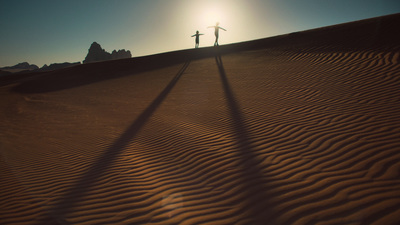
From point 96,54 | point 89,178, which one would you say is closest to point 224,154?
point 89,178

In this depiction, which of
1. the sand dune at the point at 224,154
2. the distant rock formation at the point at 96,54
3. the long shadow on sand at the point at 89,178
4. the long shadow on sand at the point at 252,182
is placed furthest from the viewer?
the distant rock formation at the point at 96,54

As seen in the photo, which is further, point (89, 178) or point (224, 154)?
point (224, 154)

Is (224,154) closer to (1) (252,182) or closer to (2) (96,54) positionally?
(1) (252,182)

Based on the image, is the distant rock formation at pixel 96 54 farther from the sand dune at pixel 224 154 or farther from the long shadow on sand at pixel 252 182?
the long shadow on sand at pixel 252 182

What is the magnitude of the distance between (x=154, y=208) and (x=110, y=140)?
3.19 metres

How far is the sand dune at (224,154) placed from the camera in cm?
254

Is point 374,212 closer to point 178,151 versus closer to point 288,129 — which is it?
point 288,129

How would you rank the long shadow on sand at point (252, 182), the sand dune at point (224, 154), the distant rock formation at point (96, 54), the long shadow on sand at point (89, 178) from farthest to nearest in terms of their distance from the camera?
the distant rock formation at point (96, 54), the long shadow on sand at point (89, 178), the sand dune at point (224, 154), the long shadow on sand at point (252, 182)

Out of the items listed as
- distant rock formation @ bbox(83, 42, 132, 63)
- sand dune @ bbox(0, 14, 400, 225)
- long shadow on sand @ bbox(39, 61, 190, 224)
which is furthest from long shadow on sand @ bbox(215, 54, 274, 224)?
distant rock formation @ bbox(83, 42, 132, 63)

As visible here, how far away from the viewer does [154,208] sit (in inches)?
106

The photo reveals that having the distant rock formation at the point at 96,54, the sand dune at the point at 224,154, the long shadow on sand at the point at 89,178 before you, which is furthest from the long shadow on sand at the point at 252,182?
the distant rock formation at the point at 96,54

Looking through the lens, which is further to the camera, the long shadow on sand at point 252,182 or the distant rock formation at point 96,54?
the distant rock formation at point 96,54

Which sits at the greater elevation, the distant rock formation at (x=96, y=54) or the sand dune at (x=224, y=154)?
the distant rock formation at (x=96, y=54)

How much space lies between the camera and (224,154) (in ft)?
12.7
